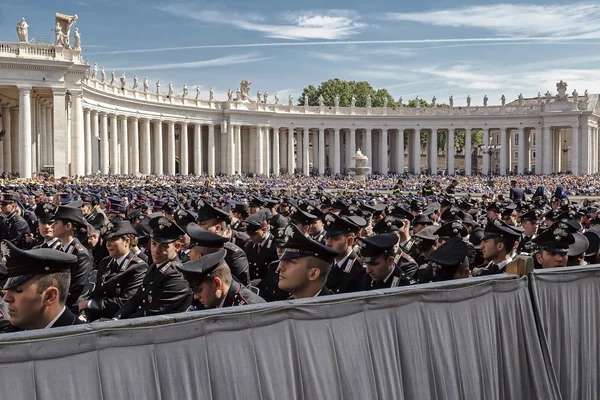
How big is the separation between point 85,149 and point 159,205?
59.3m

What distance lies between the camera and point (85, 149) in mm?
78000

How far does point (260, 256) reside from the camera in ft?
46.3

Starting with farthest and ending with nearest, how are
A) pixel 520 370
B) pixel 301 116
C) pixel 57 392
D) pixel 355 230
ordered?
pixel 301 116 < pixel 355 230 < pixel 520 370 < pixel 57 392

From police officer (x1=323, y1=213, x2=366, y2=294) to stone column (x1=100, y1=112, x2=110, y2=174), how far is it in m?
78.8

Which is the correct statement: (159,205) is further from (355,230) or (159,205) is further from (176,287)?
(176,287)

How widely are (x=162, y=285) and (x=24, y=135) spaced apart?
6682cm

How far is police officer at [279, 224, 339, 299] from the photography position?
7.96 meters

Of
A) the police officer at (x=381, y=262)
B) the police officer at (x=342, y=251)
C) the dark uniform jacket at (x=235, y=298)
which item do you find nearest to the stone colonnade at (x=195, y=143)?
the police officer at (x=342, y=251)

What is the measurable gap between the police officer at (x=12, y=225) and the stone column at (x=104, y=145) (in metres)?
67.5

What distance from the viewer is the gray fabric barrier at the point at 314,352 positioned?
15.6ft

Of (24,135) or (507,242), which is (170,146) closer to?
(24,135)

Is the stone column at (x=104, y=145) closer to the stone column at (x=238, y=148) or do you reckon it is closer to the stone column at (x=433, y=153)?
the stone column at (x=238, y=148)

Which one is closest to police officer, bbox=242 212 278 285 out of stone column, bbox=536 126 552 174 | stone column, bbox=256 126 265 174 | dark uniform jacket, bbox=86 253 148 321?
dark uniform jacket, bbox=86 253 148 321

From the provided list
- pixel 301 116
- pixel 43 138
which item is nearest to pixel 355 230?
pixel 43 138
